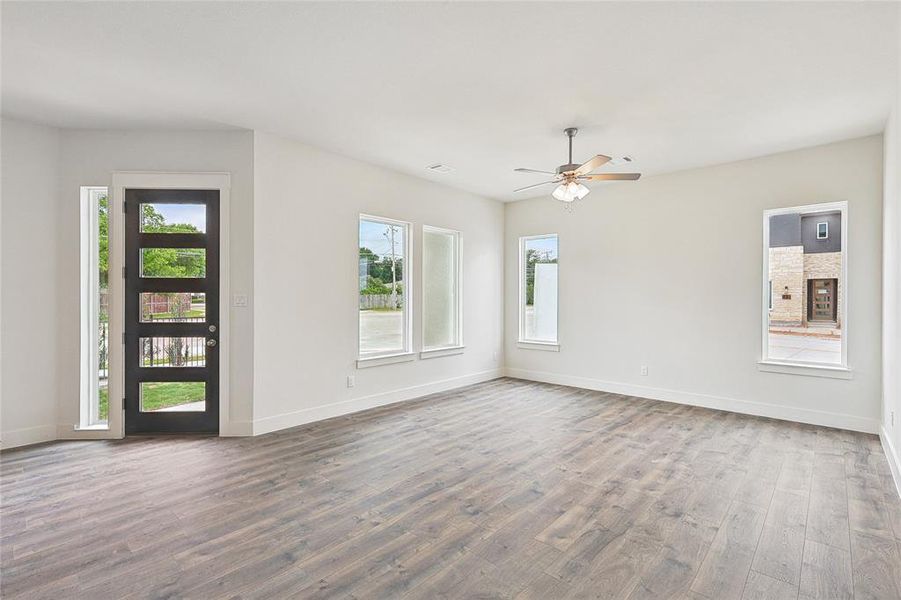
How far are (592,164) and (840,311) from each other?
3.17 meters

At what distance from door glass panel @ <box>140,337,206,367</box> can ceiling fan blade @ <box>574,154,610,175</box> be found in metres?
3.90

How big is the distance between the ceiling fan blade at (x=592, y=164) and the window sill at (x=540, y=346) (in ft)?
10.7

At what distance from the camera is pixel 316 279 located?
4.73 meters

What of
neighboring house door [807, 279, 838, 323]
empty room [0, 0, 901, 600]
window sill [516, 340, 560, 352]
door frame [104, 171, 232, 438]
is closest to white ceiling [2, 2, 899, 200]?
empty room [0, 0, 901, 600]

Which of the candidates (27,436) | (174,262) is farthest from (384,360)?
(27,436)

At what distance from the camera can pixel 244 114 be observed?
382 cm

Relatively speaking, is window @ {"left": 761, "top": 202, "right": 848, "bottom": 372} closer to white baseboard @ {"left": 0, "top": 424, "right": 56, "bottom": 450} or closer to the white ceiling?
the white ceiling

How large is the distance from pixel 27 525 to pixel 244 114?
10.8ft

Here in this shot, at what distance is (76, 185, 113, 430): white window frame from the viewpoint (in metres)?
4.18

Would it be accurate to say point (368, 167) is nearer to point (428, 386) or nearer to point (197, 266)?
point (197, 266)

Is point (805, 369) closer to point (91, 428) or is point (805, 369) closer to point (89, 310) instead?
point (91, 428)

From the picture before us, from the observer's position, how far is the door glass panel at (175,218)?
4238 mm

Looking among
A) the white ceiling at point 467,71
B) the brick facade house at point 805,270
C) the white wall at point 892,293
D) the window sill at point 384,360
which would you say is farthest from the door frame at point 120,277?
the brick facade house at point 805,270

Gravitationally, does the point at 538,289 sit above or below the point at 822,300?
above
